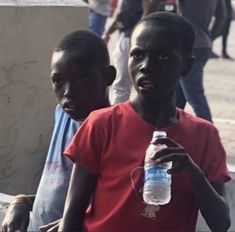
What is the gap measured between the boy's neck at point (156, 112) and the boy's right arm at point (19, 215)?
83cm

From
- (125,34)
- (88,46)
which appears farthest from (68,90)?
(125,34)

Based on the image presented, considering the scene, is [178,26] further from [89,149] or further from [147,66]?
[89,149]

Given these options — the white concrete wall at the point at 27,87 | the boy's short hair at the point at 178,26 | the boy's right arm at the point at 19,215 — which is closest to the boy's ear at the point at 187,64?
the boy's short hair at the point at 178,26

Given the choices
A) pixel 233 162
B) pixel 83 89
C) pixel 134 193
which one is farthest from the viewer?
pixel 233 162

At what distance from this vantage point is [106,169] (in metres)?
2.70

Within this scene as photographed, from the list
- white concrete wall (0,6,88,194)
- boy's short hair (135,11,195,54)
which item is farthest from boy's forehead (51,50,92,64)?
white concrete wall (0,6,88,194)

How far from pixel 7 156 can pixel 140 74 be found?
311 cm

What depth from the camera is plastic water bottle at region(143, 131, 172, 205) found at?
2559 millimetres

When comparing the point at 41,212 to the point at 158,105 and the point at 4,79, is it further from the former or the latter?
the point at 4,79

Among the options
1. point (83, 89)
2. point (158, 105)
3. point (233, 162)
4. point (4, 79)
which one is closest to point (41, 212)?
point (83, 89)

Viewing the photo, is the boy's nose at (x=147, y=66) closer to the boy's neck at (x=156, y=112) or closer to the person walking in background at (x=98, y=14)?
the boy's neck at (x=156, y=112)

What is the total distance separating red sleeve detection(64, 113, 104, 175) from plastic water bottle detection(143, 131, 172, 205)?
0.17 metres

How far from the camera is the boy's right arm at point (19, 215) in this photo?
333 cm

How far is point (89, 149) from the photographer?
270 cm
